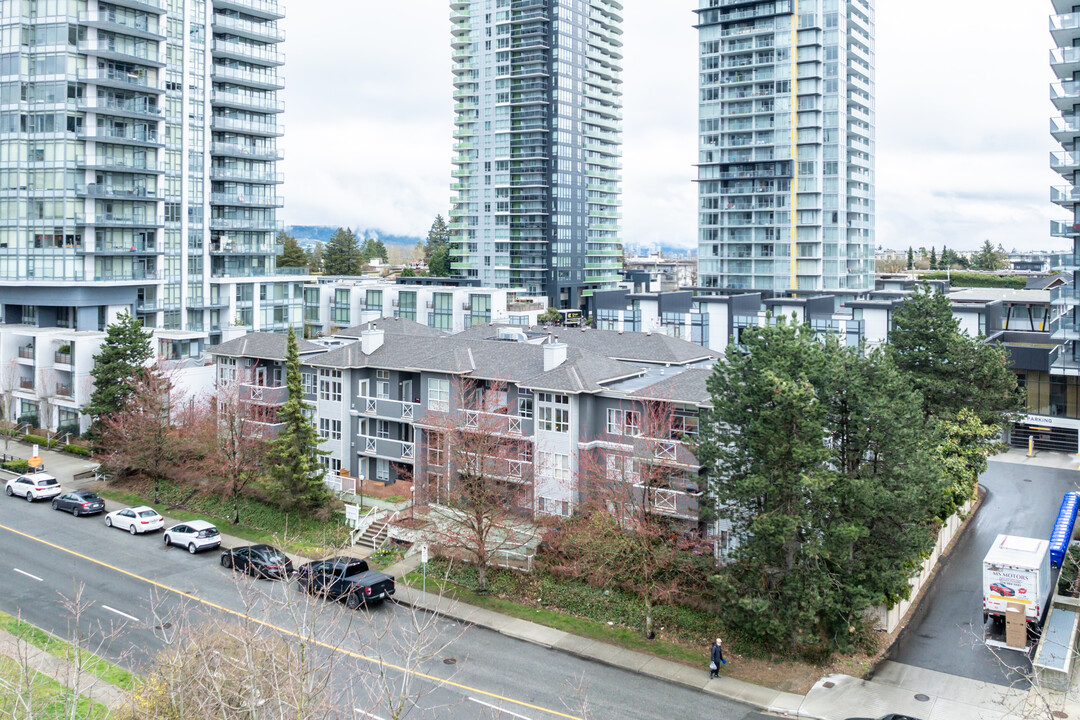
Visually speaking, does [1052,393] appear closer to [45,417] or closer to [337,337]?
[337,337]

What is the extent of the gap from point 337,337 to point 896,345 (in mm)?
38053

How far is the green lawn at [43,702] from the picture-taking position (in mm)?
19891

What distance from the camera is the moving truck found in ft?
106

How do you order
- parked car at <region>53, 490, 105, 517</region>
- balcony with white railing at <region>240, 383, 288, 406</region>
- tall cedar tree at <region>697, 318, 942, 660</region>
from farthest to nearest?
balcony with white railing at <region>240, 383, 288, 406</region> < parked car at <region>53, 490, 105, 517</region> < tall cedar tree at <region>697, 318, 942, 660</region>

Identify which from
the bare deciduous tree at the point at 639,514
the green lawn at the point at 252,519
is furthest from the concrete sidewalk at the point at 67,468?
the bare deciduous tree at the point at 639,514

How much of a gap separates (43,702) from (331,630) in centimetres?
731

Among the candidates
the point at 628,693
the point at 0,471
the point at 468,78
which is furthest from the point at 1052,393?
the point at 468,78

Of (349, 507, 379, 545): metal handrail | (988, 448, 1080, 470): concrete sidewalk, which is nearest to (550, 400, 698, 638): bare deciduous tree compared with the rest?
(349, 507, 379, 545): metal handrail

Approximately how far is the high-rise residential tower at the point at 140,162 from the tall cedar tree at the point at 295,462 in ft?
66.5

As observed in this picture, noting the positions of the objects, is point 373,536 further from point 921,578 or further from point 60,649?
point 921,578

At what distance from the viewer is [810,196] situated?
10619 centimetres

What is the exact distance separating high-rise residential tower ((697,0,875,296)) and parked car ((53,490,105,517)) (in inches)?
3232

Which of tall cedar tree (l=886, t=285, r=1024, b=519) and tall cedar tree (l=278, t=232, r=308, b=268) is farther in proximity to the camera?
tall cedar tree (l=278, t=232, r=308, b=268)

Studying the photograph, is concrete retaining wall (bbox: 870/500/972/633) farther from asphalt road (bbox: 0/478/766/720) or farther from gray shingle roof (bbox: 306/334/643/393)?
gray shingle roof (bbox: 306/334/643/393)
